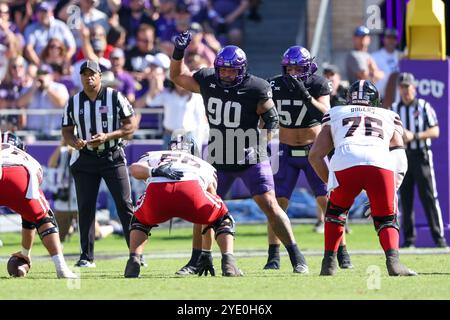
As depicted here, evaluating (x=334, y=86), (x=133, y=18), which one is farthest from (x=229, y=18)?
(x=334, y=86)

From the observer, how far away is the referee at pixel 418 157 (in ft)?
52.3

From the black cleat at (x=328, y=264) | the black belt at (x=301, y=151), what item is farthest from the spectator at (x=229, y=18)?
the black cleat at (x=328, y=264)

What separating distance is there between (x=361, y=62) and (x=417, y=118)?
3665 mm

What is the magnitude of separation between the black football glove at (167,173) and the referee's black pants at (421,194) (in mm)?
5725

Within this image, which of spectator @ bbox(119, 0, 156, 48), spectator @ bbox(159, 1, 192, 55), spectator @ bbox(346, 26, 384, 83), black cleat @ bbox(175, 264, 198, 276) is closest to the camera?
black cleat @ bbox(175, 264, 198, 276)

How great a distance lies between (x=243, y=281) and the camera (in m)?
10.7

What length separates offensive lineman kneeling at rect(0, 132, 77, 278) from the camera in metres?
11.0

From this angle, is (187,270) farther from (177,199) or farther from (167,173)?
(167,173)

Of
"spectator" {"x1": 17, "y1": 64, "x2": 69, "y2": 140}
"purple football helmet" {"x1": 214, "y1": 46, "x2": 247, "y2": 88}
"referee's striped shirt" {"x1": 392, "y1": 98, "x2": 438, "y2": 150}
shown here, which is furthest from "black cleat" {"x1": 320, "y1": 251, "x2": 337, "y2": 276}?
"spectator" {"x1": 17, "y1": 64, "x2": 69, "y2": 140}

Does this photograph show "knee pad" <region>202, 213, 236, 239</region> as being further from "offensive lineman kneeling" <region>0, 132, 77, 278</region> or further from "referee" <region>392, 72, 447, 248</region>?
"referee" <region>392, 72, 447, 248</region>

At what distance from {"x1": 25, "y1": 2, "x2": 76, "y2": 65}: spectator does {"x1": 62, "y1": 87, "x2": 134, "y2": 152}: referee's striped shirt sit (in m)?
7.16

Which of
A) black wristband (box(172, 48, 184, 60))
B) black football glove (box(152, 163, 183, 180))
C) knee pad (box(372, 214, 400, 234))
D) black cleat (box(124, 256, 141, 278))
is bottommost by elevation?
black cleat (box(124, 256, 141, 278))

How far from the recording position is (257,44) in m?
22.6

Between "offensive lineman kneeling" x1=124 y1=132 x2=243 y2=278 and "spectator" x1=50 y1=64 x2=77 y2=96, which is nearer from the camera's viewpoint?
"offensive lineman kneeling" x1=124 y1=132 x2=243 y2=278
